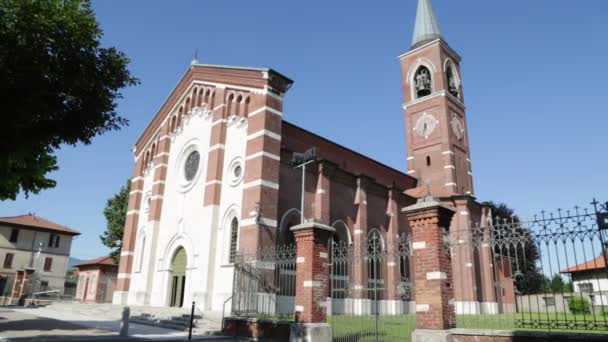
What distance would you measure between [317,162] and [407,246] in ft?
40.7

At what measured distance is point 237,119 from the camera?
21.6 meters

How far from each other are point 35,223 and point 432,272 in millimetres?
45650

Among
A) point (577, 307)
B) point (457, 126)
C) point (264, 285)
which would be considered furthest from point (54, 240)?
point (577, 307)

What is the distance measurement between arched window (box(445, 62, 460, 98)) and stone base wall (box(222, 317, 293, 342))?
99.0 ft

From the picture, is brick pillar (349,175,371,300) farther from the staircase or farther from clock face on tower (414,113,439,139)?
clock face on tower (414,113,439,139)

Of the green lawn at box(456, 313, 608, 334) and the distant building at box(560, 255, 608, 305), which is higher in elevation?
the distant building at box(560, 255, 608, 305)

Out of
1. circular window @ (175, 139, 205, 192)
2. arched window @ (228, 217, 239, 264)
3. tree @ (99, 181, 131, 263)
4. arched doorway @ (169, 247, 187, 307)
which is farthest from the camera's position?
tree @ (99, 181, 131, 263)

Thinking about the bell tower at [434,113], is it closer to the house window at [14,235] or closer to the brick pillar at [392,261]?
the brick pillar at [392,261]

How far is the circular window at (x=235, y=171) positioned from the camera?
20359 mm

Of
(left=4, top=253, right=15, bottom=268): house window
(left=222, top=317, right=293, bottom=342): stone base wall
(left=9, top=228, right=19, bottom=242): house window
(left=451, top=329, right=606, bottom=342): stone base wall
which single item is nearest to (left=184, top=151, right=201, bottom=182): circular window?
(left=222, top=317, right=293, bottom=342): stone base wall

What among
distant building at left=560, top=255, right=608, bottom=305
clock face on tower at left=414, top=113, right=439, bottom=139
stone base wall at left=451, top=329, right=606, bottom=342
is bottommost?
stone base wall at left=451, top=329, right=606, bottom=342

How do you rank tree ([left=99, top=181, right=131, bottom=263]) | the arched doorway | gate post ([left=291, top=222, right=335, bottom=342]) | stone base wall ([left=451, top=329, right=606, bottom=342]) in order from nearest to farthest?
1. stone base wall ([left=451, top=329, right=606, bottom=342])
2. gate post ([left=291, top=222, right=335, bottom=342])
3. the arched doorway
4. tree ([left=99, top=181, right=131, bottom=263])

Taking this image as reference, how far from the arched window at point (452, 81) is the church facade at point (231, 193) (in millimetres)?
6743

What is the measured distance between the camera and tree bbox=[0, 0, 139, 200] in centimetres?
902
